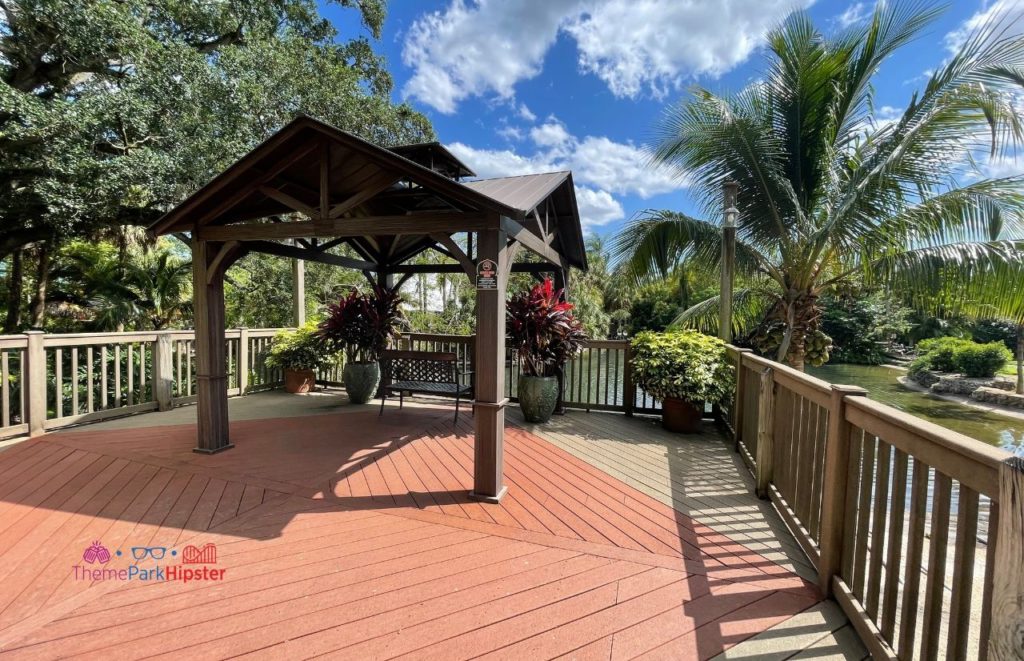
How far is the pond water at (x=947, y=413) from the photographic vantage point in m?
7.52

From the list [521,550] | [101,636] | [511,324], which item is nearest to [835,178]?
[511,324]

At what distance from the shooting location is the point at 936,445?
4.57 feet

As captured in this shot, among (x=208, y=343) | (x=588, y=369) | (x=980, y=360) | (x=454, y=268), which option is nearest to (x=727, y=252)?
(x=588, y=369)

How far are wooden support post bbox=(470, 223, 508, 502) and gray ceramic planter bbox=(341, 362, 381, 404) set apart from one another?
3301mm

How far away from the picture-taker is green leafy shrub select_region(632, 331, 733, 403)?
4520 mm

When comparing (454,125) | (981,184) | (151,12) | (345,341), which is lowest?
(345,341)

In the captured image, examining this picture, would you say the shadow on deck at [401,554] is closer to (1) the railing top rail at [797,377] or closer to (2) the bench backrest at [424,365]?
(1) the railing top rail at [797,377]

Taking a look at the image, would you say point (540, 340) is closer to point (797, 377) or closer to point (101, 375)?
point (797, 377)

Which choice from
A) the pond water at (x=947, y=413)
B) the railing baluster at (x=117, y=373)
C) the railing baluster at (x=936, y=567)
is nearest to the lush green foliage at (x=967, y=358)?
the pond water at (x=947, y=413)

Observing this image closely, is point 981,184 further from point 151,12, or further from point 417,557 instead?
point 151,12

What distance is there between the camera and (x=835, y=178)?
17.7 ft

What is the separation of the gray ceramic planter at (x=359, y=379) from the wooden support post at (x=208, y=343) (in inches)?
79.2

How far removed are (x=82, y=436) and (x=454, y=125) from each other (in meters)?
14.4

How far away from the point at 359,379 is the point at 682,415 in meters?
4.05
